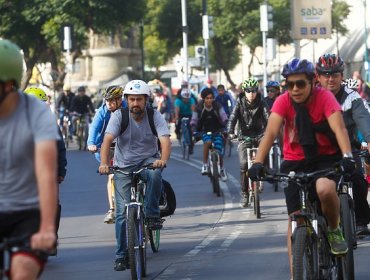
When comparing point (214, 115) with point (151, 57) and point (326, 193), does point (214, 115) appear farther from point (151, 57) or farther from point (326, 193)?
point (151, 57)

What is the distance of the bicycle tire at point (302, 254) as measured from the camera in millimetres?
7836

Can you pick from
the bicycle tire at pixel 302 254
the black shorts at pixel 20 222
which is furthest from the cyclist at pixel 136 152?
the black shorts at pixel 20 222

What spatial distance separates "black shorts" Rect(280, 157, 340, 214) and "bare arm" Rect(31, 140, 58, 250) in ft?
9.53

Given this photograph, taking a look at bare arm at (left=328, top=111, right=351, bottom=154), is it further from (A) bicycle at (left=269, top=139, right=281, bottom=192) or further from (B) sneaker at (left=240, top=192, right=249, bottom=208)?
(A) bicycle at (left=269, top=139, right=281, bottom=192)

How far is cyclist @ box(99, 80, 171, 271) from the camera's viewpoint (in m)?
11.2

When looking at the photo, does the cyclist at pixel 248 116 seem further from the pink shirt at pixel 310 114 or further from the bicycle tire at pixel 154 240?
the pink shirt at pixel 310 114

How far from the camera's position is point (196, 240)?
1383 cm

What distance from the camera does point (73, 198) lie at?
20.1 metres

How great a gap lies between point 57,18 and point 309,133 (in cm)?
4734

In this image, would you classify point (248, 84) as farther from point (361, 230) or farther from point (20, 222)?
point (20, 222)

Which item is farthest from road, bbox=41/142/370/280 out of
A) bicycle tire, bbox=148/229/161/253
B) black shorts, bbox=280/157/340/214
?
black shorts, bbox=280/157/340/214

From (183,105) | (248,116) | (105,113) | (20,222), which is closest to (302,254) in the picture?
(20,222)

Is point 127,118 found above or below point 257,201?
above

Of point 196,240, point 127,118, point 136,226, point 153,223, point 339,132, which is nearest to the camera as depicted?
point 339,132
